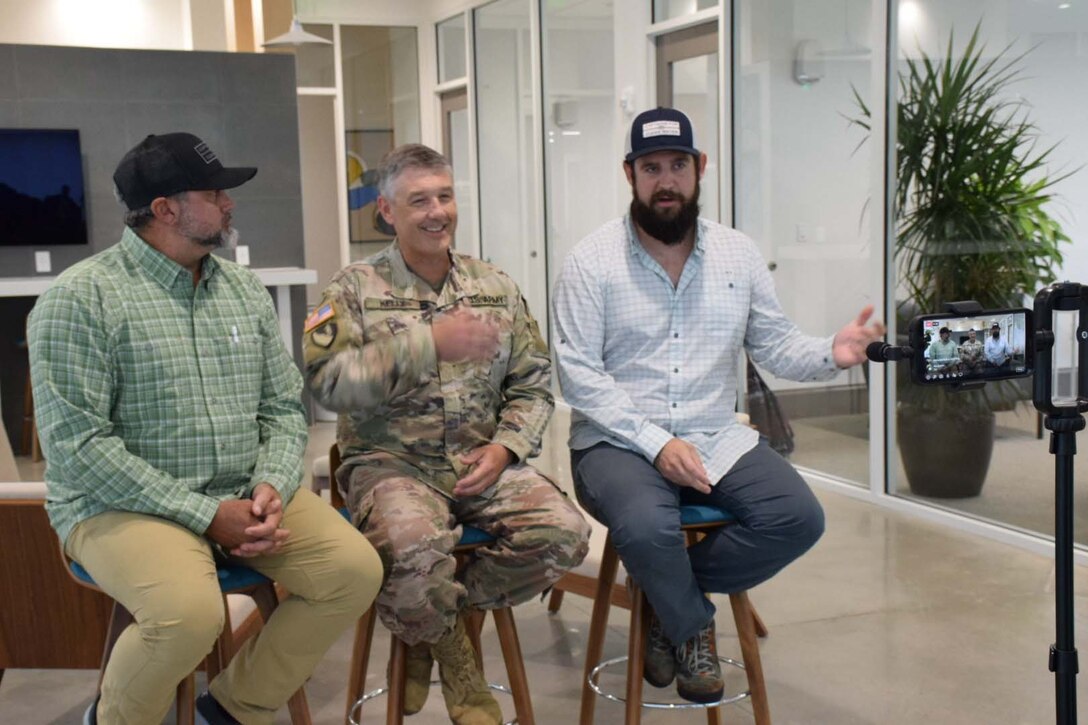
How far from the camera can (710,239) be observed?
2.97m

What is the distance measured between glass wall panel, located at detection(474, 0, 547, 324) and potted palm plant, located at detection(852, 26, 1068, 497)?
12.5 feet

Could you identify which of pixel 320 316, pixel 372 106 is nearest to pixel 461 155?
pixel 372 106

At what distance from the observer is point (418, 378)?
258 centimetres

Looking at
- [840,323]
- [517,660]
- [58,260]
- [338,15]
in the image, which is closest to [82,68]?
[58,260]

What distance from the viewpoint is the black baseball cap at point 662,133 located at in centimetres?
288

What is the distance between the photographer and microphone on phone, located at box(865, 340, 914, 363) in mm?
1832

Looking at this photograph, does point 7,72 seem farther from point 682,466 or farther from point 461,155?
point 682,466

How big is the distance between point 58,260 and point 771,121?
14.2 ft

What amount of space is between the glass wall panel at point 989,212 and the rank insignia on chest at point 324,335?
280 centimetres

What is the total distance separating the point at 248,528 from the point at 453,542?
43 centimetres

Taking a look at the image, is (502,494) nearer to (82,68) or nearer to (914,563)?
(914,563)

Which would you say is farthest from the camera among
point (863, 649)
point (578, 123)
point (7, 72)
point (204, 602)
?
point (578, 123)

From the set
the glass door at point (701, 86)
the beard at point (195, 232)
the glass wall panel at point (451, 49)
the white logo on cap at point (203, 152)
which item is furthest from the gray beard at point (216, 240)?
the glass wall panel at point (451, 49)

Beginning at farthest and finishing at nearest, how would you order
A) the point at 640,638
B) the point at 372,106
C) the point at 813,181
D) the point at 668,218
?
the point at 372,106
the point at 813,181
the point at 668,218
the point at 640,638
